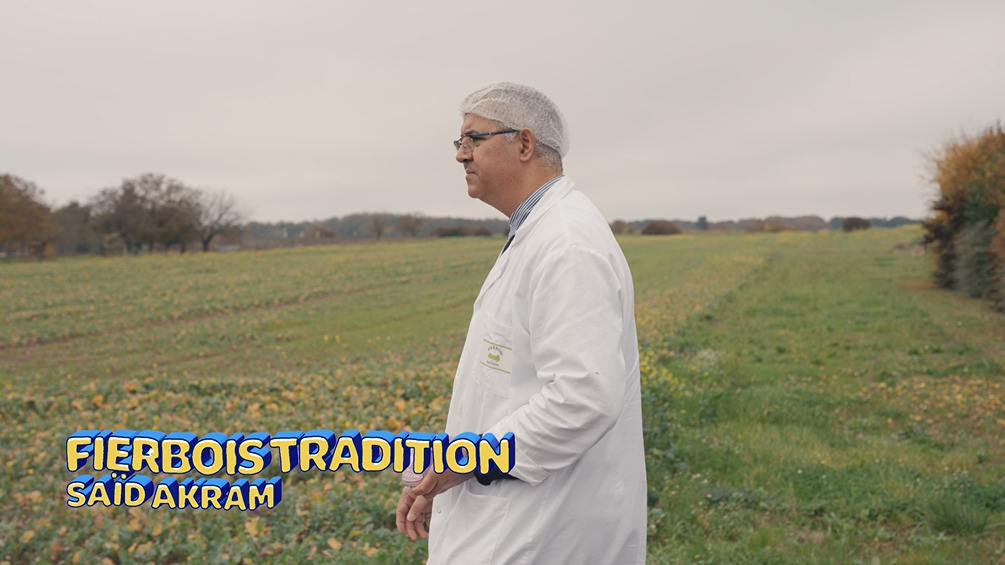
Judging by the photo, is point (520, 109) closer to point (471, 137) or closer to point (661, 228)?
point (471, 137)

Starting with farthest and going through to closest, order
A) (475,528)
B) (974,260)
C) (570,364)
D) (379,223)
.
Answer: (379,223), (974,260), (475,528), (570,364)

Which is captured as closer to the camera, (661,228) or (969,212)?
(969,212)

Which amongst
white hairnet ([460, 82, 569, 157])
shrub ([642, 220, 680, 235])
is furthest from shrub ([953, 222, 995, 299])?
shrub ([642, 220, 680, 235])

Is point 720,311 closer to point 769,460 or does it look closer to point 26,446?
point 769,460

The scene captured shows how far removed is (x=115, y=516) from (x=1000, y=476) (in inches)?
281

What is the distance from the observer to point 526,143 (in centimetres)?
217

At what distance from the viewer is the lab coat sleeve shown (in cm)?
176

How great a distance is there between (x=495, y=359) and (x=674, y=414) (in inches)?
220

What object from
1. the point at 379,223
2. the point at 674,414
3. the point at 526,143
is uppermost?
the point at 379,223

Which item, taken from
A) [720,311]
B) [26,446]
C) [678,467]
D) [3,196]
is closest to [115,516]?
[26,446]

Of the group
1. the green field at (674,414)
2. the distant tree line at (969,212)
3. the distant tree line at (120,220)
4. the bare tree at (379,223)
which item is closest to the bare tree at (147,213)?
the distant tree line at (120,220)

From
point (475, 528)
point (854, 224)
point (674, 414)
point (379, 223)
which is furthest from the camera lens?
point (379, 223)

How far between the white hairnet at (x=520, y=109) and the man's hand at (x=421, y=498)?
42.4 inches

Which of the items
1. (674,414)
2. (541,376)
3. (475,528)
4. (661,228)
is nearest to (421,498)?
(475,528)
